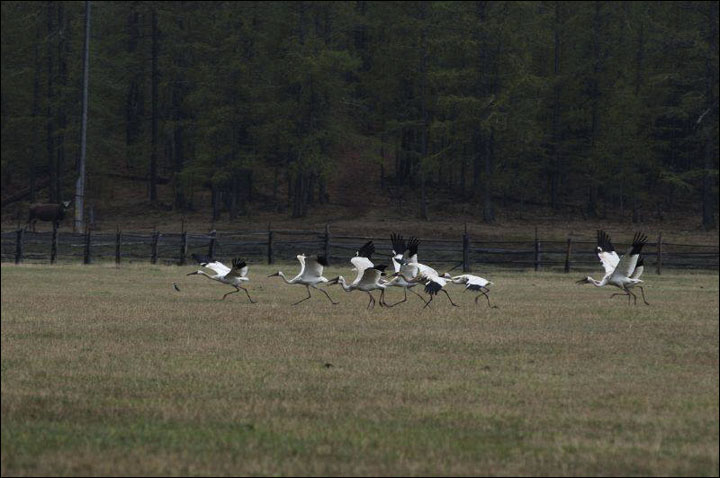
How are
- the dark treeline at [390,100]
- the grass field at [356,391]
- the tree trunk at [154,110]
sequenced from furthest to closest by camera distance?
the tree trunk at [154,110] → the dark treeline at [390,100] → the grass field at [356,391]

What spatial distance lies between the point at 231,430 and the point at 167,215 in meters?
50.9

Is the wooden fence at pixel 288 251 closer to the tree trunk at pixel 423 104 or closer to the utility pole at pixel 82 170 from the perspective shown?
the utility pole at pixel 82 170

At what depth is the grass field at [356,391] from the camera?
822 cm

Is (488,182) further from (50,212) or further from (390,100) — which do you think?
(50,212)

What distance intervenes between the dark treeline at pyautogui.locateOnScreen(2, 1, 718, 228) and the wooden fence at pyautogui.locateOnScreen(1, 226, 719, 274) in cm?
900

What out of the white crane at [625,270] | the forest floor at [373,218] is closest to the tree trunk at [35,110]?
the forest floor at [373,218]

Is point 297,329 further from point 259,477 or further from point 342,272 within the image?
point 342,272

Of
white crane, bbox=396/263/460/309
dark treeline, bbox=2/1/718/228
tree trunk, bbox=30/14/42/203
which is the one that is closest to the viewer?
white crane, bbox=396/263/460/309

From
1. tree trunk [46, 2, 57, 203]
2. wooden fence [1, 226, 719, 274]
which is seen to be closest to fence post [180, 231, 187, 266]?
wooden fence [1, 226, 719, 274]

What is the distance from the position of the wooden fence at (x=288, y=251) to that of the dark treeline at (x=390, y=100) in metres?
9.00

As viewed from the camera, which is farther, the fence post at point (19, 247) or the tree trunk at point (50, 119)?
the tree trunk at point (50, 119)

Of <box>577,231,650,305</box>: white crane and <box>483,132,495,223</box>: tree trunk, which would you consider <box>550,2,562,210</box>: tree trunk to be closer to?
<box>483,132,495,223</box>: tree trunk

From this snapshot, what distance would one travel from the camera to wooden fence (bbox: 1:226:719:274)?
41.4 meters

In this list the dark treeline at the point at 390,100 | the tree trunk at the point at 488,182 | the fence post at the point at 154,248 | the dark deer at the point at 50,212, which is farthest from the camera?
the tree trunk at the point at 488,182
